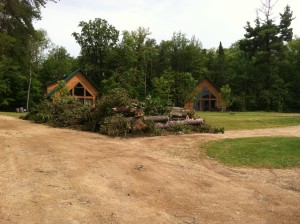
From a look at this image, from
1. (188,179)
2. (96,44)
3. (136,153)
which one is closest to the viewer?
(188,179)

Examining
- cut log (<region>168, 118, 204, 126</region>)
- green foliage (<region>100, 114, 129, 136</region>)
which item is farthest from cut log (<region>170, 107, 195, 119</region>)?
green foliage (<region>100, 114, 129, 136</region>)

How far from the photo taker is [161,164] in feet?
27.7

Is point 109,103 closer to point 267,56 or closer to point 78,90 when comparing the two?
point 78,90

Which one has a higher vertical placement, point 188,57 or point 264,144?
point 188,57

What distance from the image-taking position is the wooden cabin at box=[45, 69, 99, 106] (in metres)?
41.8

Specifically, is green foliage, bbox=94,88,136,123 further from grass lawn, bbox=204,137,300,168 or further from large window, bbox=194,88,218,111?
large window, bbox=194,88,218,111

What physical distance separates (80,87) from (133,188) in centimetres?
3803

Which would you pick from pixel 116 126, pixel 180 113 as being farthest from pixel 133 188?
pixel 180 113

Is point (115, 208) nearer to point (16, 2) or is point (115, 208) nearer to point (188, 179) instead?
point (188, 179)

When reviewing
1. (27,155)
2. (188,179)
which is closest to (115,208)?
(188,179)

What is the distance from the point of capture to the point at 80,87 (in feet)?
141

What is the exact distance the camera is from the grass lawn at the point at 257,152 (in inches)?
364

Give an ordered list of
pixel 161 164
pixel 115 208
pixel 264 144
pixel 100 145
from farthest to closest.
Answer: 1. pixel 264 144
2. pixel 100 145
3. pixel 161 164
4. pixel 115 208

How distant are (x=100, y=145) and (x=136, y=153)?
161cm
